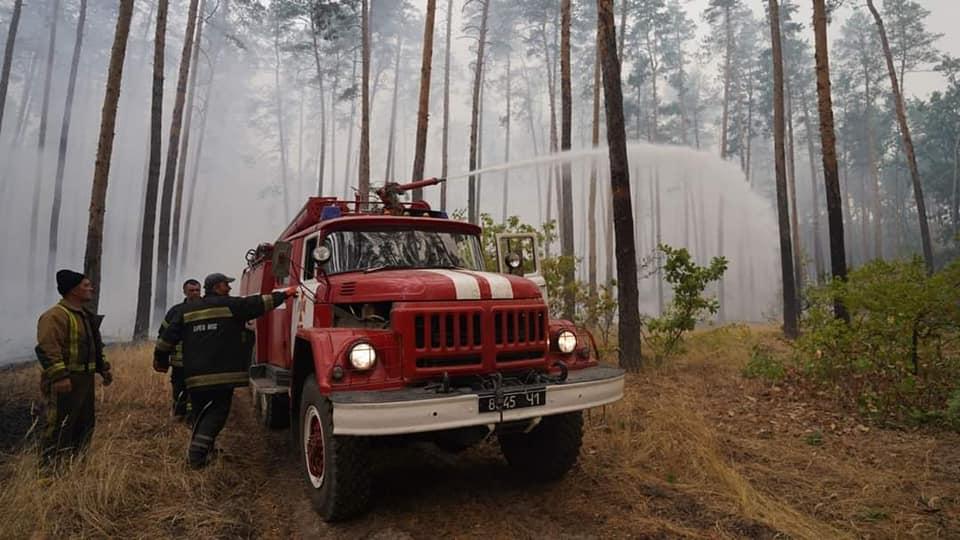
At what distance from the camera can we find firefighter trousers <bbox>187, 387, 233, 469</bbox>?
16.7 feet

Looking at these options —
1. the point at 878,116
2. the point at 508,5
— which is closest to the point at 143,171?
the point at 508,5

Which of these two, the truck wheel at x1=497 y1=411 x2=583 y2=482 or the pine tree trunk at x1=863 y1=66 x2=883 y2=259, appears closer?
the truck wheel at x1=497 y1=411 x2=583 y2=482

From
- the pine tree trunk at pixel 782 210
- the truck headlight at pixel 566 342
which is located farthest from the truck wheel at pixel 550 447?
the pine tree trunk at pixel 782 210

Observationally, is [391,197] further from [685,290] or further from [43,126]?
[43,126]

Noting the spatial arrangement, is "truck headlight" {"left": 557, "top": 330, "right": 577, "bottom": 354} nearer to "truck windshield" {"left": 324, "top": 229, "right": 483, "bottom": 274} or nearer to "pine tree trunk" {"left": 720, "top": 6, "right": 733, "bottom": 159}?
"truck windshield" {"left": 324, "top": 229, "right": 483, "bottom": 274}

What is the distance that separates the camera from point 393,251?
202 inches

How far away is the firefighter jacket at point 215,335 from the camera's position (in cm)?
511

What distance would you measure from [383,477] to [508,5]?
3133 cm

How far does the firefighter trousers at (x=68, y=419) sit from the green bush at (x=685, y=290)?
330 inches

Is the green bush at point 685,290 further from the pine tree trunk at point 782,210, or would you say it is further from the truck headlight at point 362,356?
the truck headlight at point 362,356

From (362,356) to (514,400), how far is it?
113 centimetres

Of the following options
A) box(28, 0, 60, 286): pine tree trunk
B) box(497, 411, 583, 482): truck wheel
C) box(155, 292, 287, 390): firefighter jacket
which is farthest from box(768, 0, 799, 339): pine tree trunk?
box(28, 0, 60, 286): pine tree trunk

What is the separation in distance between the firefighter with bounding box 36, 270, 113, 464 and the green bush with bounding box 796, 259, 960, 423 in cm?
876

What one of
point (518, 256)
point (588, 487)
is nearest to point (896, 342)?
point (588, 487)
